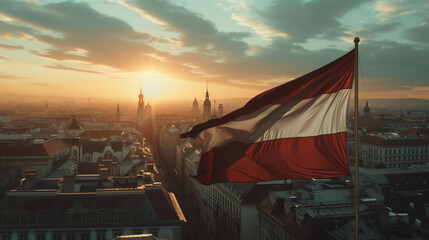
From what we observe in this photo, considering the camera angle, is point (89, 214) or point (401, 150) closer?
point (89, 214)

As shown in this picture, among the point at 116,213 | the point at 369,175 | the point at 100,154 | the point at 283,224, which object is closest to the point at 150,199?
the point at 116,213

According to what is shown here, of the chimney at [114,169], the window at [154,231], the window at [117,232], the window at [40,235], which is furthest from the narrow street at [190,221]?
the window at [40,235]

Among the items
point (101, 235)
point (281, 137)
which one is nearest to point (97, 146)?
point (101, 235)

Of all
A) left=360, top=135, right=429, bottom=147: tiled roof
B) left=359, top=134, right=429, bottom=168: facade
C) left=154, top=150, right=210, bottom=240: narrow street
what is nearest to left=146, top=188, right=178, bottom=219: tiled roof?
left=154, top=150, right=210, bottom=240: narrow street

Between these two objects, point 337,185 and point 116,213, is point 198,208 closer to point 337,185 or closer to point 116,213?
point 337,185

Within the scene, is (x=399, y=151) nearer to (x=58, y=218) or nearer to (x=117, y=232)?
(x=117, y=232)

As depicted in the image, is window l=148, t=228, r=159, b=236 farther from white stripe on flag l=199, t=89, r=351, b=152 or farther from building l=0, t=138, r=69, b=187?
building l=0, t=138, r=69, b=187
